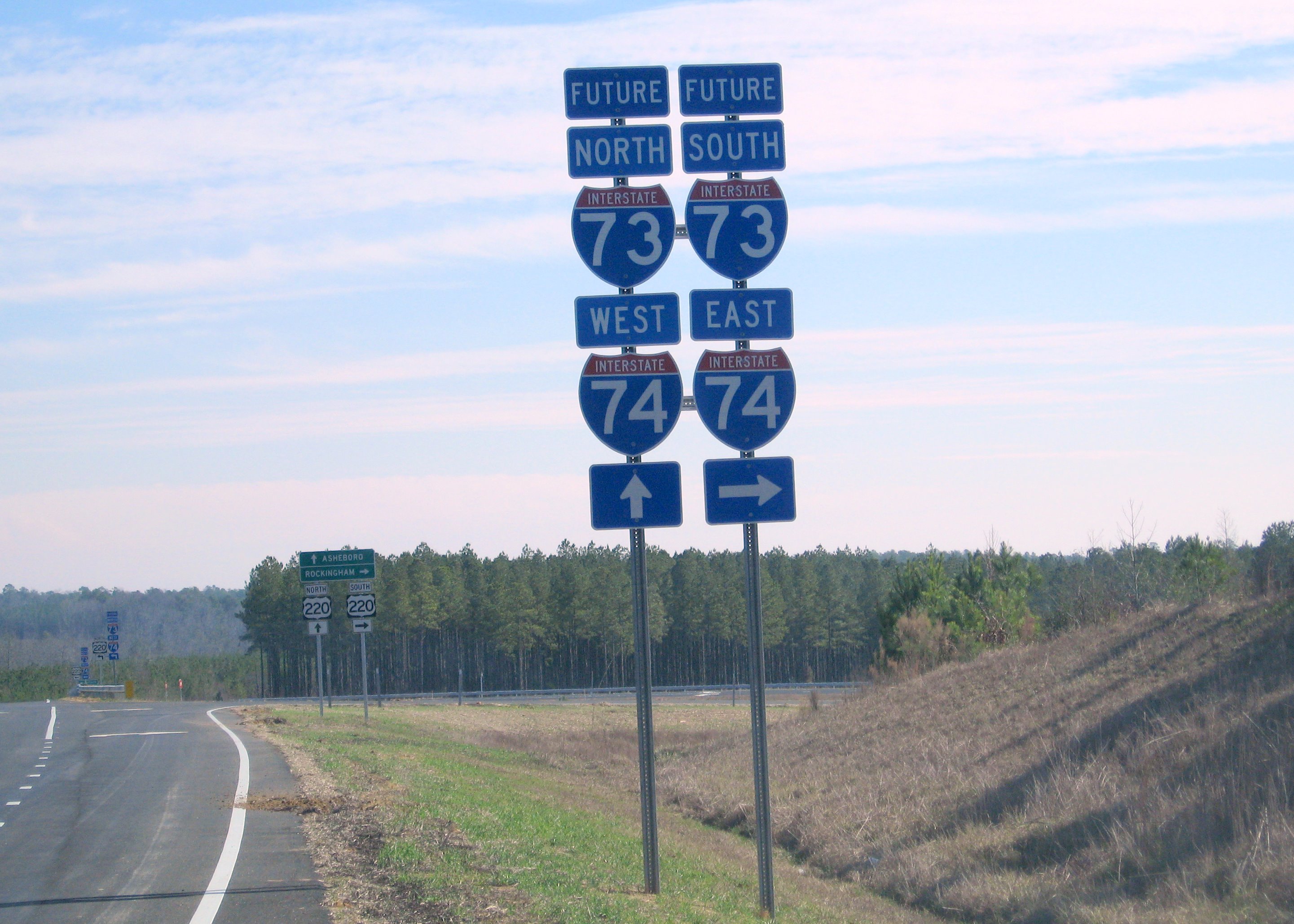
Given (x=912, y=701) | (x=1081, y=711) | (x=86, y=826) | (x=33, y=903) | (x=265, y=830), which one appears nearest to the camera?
(x=33, y=903)

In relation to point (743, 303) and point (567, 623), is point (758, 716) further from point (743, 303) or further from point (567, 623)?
point (567, 623)

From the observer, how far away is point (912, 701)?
29344 mm

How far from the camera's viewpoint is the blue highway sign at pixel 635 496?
29.7 ft

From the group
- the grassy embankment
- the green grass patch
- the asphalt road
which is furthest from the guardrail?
the green grass patch

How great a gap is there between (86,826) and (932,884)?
34.7ft

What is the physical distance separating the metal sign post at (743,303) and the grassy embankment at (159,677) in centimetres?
7260

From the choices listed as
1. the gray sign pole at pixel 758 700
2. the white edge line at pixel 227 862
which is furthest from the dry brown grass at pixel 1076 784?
the white edge line at pixel 227 862

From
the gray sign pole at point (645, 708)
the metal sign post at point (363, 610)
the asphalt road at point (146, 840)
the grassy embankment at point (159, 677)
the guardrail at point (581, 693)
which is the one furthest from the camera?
the grassy embankment at point (159, 677)

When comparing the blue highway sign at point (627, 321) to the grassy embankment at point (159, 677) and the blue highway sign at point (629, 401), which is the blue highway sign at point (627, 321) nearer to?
the blue highway sign at point (629, 401)

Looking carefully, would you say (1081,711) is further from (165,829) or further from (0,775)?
(0,775)

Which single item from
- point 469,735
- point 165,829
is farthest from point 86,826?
point 469,735

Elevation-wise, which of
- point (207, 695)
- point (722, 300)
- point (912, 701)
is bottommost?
point (207, 695)

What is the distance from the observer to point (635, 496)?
9.09 meters

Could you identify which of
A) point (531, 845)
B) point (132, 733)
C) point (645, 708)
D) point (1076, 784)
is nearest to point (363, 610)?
point (132, 733)
